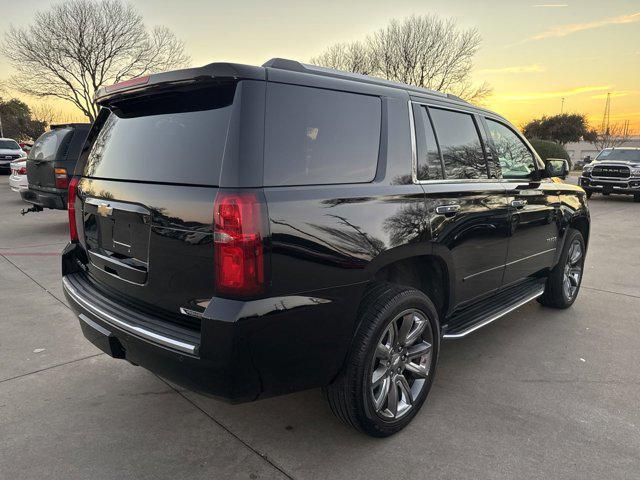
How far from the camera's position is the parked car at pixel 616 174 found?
15102 millimetres

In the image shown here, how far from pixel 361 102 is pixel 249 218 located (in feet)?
3.41

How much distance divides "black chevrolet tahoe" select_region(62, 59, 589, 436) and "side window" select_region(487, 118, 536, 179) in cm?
65

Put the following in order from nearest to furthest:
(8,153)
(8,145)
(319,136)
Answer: (319,136) < (8,153) < (8,145)

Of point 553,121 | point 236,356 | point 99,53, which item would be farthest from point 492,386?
point 553,121

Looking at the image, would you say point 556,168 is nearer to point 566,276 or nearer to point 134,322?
point 566,276

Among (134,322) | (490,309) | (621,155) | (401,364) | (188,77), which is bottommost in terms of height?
(401,364)

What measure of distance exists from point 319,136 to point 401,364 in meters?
1.38

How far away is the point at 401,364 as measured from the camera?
2.75 meters

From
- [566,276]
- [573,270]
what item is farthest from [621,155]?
[566,276]

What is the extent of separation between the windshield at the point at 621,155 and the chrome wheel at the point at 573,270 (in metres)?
13.5

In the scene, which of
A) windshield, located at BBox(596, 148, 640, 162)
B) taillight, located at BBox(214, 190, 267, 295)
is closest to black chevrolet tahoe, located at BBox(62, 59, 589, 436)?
taillight, located at BBox(214, 190, 267, 295)

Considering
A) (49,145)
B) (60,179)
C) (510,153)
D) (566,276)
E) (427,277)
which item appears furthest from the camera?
(49,145)

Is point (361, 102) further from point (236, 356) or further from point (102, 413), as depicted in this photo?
point (102, 413)

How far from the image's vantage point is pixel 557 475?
235 cm
